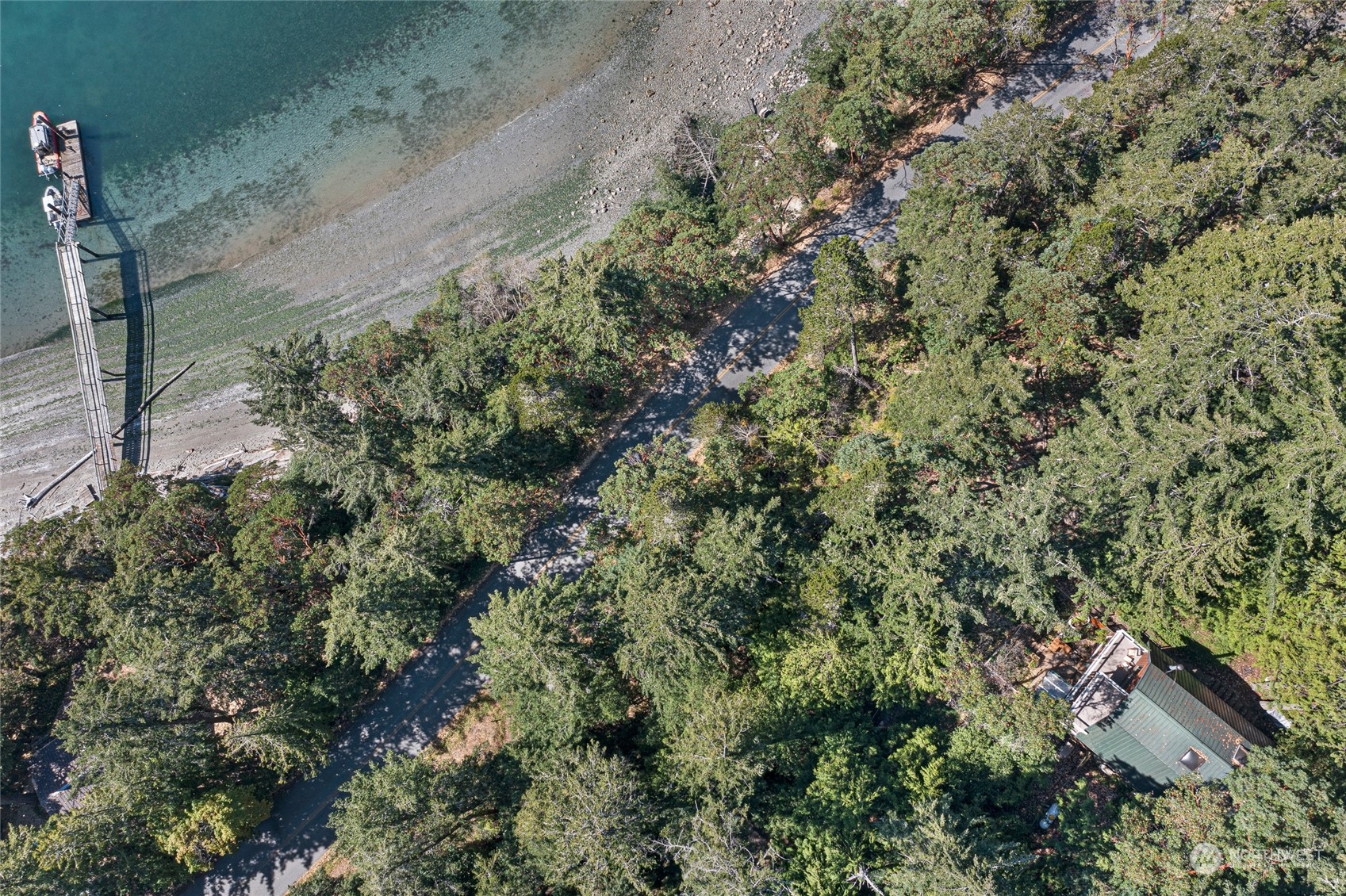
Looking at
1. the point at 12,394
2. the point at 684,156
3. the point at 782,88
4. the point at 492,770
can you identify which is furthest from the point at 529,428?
the point at 12,394

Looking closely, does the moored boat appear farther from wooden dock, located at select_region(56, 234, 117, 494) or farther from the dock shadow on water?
wooden dock, located at select_region(56, 234, 117, 494)

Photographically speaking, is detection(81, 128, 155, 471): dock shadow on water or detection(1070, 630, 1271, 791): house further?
detection(81, 128, 155, 471): dock shadow on water

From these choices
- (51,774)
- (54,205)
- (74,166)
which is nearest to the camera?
(51,774)

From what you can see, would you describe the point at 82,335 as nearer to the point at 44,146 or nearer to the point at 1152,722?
the point at 44,146

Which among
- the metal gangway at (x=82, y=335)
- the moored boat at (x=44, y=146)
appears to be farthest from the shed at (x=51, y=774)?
the moored boat at (x=44, y=146)

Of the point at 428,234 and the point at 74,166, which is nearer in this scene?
the point at 428,234

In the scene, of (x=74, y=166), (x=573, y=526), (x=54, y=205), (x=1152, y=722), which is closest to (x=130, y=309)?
(x=54, y=205)

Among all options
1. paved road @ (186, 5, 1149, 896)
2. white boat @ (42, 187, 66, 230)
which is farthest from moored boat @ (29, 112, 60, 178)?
paved road @ (186, 5, 1149, 896)

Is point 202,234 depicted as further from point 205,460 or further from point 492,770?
point 492,770
